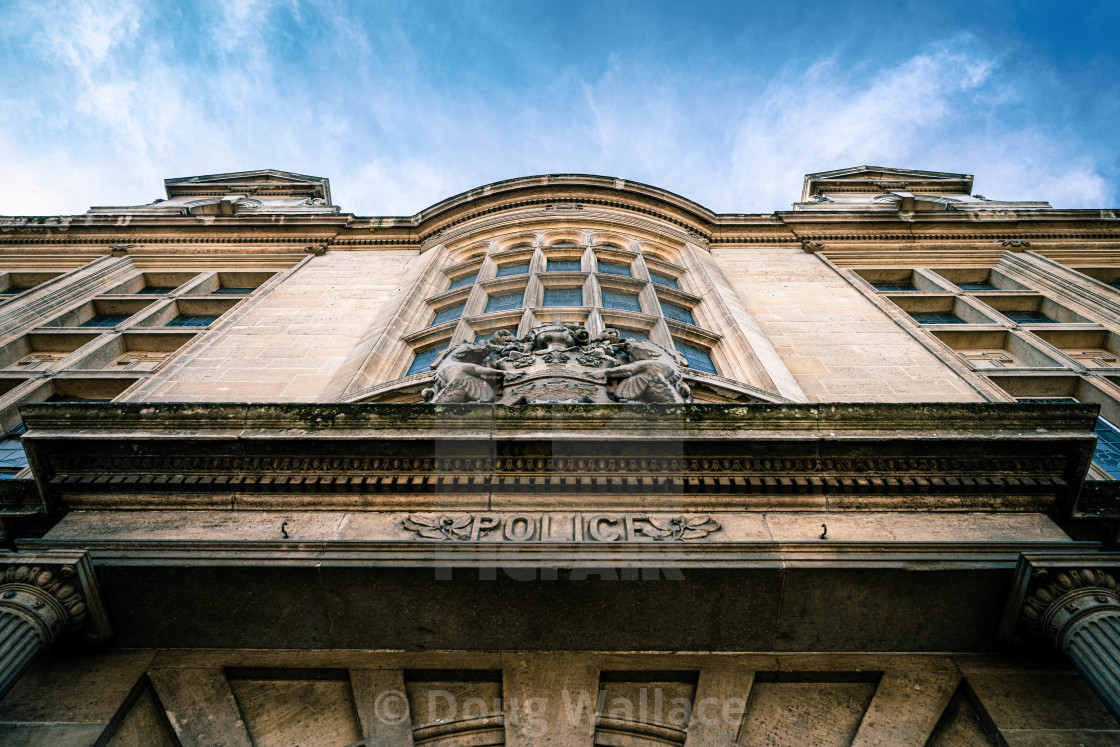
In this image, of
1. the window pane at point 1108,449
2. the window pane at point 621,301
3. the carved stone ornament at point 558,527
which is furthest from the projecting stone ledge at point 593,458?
the window pane at point 621,301

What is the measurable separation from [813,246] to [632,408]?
12895 mm

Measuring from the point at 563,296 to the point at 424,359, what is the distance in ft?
9.92

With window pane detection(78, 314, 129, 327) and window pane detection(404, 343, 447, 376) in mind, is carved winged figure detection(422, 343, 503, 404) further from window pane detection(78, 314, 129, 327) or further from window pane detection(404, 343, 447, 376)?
window pane detection(78, 314, 129, 327)

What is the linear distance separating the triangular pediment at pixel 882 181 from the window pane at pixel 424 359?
20838 millimetres

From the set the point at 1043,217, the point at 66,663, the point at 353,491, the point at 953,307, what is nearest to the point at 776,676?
the point at 353,491

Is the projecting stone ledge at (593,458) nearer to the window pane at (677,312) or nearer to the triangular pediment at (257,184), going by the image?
the window pane at (677,312)

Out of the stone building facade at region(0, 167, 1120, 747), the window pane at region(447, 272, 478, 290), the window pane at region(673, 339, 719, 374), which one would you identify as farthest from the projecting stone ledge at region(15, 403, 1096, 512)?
the window pane at region(447, 272, 478, 290)

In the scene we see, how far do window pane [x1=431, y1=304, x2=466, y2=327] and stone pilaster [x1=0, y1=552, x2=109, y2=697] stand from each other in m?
8.42

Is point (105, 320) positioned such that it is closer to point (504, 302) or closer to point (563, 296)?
point (504, 302)

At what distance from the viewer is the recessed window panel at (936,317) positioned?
14.7m

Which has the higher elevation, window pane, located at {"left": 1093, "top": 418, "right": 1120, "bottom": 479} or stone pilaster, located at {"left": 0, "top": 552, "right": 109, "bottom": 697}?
stone pilaster, located at {"left": 0, "top": 552, "right": 109, "bottom": 697}

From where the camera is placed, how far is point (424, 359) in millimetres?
11938

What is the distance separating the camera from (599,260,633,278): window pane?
573 inches

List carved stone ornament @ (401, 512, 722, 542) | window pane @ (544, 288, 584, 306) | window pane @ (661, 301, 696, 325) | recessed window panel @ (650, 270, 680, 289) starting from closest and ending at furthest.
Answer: carved stone ornament @ (401, 512, 722, 542), window pane @ (544, 288, 584, 306), window pane @ (661, 301, 696, 325), recessed window panel @ (650, 270, 680, 289)
